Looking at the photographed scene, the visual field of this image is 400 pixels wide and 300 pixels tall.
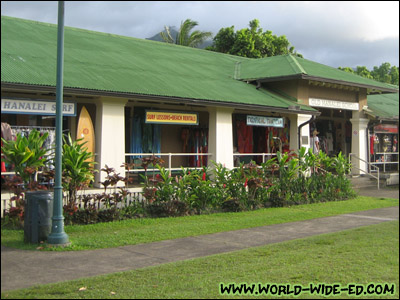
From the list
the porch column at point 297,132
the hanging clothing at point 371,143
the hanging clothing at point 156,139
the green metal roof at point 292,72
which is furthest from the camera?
the hanging clothing at point 371,143

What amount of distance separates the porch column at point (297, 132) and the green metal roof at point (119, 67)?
1.63ft

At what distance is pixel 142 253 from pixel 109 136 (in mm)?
5407

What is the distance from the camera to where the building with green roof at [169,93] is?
12094mm

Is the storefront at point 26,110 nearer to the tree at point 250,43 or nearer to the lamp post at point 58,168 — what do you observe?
the lamp post at point 58,168

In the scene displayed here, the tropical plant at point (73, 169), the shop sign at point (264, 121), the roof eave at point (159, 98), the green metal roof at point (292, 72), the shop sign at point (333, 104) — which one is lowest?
the tropical plant at point (73, 169)

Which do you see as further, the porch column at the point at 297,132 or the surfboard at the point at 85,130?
the porch column at the point at 297,132

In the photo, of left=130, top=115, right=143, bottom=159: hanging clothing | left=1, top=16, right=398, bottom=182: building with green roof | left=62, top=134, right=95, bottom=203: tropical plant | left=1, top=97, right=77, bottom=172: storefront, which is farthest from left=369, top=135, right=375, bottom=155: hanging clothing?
left=62, top=134, right=95, bottom=203: tropical plant

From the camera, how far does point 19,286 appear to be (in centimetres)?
384

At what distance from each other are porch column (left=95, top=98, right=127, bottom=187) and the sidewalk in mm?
4015

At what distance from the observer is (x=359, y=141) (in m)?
21.7

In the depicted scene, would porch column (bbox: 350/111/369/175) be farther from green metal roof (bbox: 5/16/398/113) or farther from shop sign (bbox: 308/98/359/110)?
green metal roof (bbox: 5/16/398/113)

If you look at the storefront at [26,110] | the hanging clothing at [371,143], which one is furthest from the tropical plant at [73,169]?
the hanging clothing at [371,143]

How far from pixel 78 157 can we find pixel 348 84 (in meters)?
13.0

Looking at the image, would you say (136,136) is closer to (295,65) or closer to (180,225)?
(180,225)
